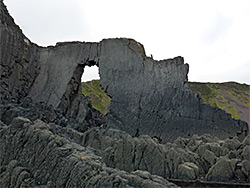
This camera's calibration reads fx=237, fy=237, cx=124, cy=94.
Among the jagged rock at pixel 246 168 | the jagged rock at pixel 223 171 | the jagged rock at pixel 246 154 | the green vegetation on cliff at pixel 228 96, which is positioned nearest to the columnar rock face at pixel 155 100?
the jagged rock at pixel 246 154

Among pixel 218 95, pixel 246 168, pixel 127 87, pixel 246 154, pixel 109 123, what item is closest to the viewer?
pixel 246 168

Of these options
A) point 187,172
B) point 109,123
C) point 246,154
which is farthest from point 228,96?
point 187,172

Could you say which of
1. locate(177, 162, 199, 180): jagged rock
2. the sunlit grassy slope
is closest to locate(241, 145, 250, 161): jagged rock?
locate(177, 162, 199, 180): jagged rock

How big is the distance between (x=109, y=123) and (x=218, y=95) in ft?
98.6

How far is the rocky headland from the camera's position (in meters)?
5.59

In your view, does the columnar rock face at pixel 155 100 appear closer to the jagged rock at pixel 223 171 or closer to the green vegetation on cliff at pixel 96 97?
the jagged rock at pixel 223 171

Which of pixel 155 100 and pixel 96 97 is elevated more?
pixel 96 97

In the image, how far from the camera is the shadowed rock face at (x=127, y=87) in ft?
50.6

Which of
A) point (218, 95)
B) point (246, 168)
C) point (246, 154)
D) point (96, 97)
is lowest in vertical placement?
point (246, 168)

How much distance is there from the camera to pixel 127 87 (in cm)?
1630

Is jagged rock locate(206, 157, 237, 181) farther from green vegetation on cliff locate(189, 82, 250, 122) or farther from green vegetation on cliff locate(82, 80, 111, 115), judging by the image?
green vegetation on cliff locate(82, 80, 111, 115)

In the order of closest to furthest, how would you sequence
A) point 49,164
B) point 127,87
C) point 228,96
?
point 49,164 → point 127,87 → point 228,96

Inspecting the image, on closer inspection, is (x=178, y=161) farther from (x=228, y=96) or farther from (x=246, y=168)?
(x=228, y=96)

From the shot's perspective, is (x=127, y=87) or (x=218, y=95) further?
(x=218, y=95)
